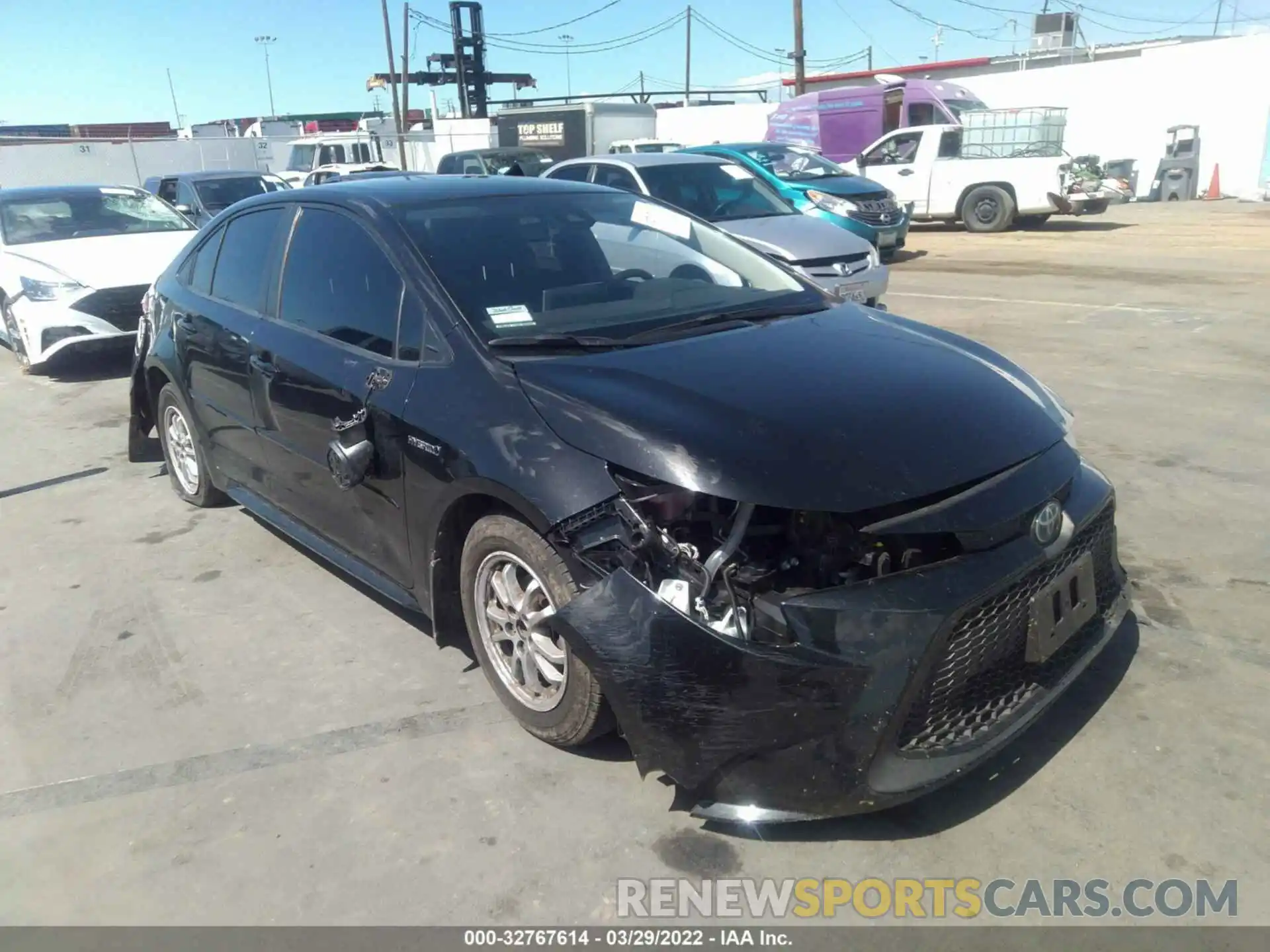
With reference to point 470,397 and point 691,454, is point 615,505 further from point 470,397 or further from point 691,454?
point 470,397

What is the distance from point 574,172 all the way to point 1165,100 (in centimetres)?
2099

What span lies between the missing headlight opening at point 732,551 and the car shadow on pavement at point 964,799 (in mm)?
623

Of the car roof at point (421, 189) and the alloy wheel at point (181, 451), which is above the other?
the car roof at point (421, 189)

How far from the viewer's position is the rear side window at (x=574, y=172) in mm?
11547

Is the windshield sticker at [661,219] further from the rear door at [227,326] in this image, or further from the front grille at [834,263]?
the front grille at [834,263]

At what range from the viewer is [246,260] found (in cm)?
449

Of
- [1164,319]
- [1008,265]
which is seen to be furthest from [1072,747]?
[1008,265]

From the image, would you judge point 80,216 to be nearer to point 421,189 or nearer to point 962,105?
point 421,189

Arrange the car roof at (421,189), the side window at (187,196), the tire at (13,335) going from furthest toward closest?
the side window at (187,196), the tire at (13,335), the car roof at (421,189)

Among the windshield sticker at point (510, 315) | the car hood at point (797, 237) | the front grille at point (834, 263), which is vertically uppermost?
the windshield sticker at point (510, 315)

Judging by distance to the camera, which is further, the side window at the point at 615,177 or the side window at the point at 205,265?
the side window at the point at 615,177

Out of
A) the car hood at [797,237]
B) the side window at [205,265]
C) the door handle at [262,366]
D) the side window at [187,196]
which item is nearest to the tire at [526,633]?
the door handle at [262,366]

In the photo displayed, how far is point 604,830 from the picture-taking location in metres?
2.74

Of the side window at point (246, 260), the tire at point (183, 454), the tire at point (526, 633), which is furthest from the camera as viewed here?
Answer: the tire at point (183, 454)
